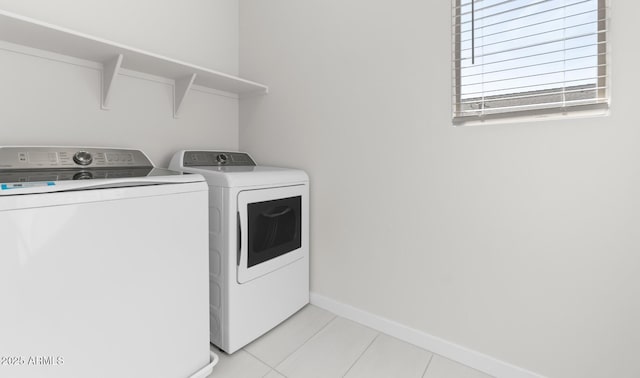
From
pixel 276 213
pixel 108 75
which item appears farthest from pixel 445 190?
pixel 108 75

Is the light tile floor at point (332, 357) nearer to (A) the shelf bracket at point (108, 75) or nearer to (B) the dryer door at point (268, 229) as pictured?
(B) the dryer door at point (268, 229)

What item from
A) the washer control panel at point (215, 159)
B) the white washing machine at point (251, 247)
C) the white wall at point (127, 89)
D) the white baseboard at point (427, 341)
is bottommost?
the white baseboard at point (427, 341)

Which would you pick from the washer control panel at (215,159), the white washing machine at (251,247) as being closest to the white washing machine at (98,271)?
the white washing machine at (251,247)

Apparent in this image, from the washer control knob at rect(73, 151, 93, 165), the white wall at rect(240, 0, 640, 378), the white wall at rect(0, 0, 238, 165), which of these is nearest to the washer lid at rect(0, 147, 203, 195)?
the washer control knob at rect(73, 151, 93, 165)

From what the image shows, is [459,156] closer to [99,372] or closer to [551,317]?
[551,317]

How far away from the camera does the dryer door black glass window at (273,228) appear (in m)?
1.50

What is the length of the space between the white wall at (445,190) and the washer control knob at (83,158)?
1052 mm

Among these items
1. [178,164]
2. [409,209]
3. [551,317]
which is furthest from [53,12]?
[551,317]

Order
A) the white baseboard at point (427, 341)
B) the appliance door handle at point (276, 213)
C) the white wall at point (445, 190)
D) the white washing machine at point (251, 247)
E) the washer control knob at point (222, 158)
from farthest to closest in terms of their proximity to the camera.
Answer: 1. the washer control knob at point (222, 158)
2. the appliance door handle at point (276, 213)
3. the white washing machine at point (251, 247)
4. the white baseboard at point (427, 341)
5. the white wall at point (445, 190)

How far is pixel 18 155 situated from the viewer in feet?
3.93

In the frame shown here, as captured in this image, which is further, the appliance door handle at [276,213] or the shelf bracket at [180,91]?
the shelf bracket at [180,91]

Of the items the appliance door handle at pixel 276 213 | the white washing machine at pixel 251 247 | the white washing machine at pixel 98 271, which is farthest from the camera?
the appliance door handle at pixel 276 213

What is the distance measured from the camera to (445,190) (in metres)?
1.44

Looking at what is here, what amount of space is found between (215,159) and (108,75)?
2.31ft
